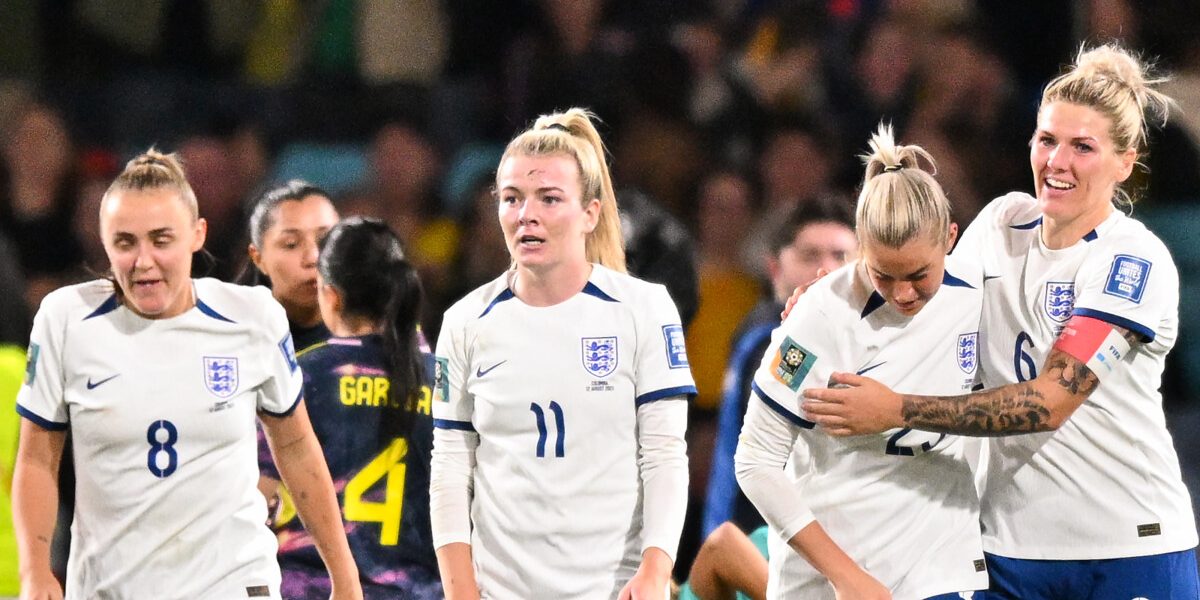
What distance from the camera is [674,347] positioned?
3.24m

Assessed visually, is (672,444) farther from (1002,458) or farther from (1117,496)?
(1117,496)

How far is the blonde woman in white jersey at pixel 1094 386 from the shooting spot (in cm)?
336

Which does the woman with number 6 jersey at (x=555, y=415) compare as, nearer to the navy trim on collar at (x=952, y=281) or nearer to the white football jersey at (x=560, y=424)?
the white football jersey at (x=560, y=424)

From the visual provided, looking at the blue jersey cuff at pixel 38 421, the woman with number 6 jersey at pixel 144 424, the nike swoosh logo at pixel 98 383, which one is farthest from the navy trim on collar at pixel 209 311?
the blue jersey cuff at pixel 38 421

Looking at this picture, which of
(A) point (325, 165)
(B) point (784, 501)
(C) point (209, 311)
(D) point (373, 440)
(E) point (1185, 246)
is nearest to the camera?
(B) point (784, 501)

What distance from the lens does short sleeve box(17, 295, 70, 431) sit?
3.23 meters

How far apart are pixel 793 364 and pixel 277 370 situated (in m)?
1.15

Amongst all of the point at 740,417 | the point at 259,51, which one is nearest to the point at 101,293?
the point at 740,417

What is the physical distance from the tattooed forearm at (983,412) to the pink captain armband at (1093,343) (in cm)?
13

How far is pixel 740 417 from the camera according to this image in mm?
4230

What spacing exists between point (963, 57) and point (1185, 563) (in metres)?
4.30

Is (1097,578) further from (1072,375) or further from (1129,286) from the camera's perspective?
(1129,286)

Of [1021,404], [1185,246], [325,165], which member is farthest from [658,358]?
[325,165]

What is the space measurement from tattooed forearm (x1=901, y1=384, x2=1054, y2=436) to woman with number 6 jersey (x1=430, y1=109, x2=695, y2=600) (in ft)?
1.62
